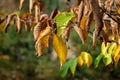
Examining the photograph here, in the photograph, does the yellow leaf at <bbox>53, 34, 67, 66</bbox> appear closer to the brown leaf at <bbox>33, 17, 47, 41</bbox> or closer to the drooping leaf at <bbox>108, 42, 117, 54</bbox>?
the brown leaf at <bbox>33, 17, 47, 41</bbox>

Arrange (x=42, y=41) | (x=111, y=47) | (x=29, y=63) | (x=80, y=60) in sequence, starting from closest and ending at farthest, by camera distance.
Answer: (x=42, y=41) < (x=111, y=47) < (x=80, y=60) < (x=29, y=63)

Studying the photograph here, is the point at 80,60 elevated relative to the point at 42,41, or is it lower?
lower

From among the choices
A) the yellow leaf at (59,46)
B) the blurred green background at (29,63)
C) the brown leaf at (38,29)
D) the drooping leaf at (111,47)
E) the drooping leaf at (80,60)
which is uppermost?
the brown leaf at (38,29)

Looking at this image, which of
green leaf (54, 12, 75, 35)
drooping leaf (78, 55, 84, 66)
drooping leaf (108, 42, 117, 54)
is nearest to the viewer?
green leaf (54, 12, 75, 35)

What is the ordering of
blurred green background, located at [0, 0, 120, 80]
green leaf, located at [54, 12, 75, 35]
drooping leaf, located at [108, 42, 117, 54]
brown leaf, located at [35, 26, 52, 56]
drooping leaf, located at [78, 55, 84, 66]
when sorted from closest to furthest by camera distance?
brown leaf, located at [35, 26, 52, 56] < green leaf, located at [54, 12, 75, 35] < drooping leaf, located at [108, 42, 117, 54] < drooping leaf, located at [78, 55, 84, 66] < blurred green background, located at [0, 0, 120, 80]

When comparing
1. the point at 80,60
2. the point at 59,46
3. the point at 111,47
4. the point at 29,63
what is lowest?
the point at 29,63

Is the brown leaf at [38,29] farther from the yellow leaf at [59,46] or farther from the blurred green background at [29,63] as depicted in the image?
the blurred green background at [29,63]

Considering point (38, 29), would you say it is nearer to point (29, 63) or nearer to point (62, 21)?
point (62, 21)

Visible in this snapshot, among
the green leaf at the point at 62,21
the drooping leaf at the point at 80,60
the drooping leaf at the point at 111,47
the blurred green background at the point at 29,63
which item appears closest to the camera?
the green leaf at the point at 62,21

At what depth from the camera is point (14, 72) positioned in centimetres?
788

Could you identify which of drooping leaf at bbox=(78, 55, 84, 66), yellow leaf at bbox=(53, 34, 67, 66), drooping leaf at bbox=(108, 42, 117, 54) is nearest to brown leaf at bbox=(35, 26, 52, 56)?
yellow leaf at bbox=(53, 34, 67, 66)

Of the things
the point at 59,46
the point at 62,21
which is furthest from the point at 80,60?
the point at 59,46

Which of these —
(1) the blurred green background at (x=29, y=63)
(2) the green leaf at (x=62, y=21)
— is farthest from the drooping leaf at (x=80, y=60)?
(1) the blurred green background at (x=29, y=63)

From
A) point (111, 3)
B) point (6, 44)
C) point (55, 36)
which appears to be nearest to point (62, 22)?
point (55, 36)
